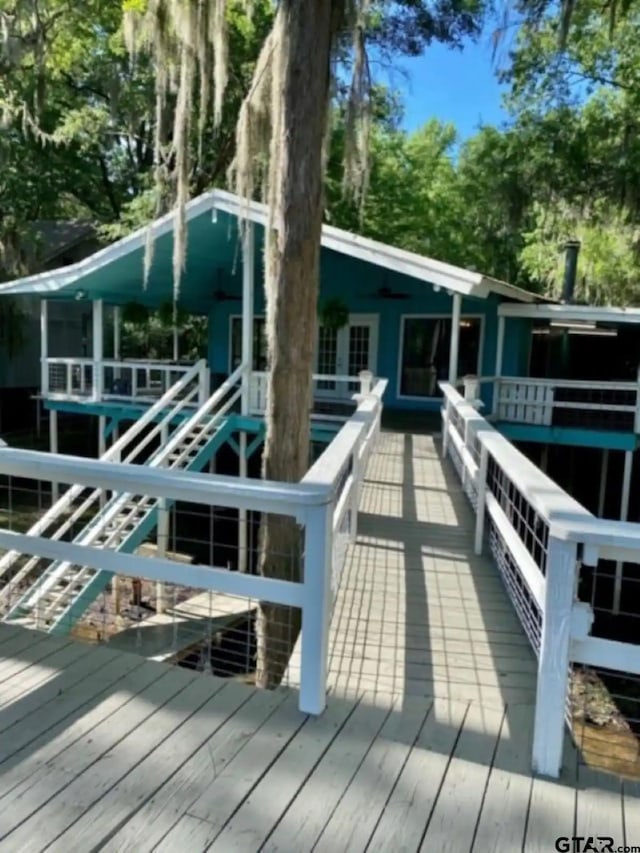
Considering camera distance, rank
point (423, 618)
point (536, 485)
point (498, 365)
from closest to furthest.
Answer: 1. point (536, 485)
2. point (423, 618)
3. point (498, 365)

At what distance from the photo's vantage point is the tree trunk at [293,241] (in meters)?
5.20

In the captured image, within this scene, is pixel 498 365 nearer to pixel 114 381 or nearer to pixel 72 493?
pixel 114 381

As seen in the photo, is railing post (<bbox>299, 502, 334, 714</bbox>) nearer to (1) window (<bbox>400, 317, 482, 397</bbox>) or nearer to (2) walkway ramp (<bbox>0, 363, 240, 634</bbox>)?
(2) walkway ramp (<bbox>0, 363, 240, 634</bbox>)

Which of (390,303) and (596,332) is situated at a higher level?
(390,303)

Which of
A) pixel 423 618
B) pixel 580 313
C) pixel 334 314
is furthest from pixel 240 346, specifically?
pixel 423 618

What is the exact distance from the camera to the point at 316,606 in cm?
230

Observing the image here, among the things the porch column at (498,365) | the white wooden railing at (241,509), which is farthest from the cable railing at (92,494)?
the porch column at (498,365)

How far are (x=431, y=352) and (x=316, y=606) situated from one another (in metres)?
11.4

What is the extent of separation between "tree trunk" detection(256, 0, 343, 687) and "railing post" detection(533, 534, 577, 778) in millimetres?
3146

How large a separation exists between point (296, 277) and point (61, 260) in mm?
16131

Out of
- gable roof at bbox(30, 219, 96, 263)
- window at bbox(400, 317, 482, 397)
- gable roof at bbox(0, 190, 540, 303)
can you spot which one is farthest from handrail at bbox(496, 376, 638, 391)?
gable roof at bbox(30, 219, 96, 263)

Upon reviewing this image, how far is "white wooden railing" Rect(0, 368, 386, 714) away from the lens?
2.28 metres

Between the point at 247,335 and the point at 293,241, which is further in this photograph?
the point at 247,335

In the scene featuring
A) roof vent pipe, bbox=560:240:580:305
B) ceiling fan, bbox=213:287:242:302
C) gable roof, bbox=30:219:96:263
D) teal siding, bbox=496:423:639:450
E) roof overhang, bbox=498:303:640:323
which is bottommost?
teal siding, bbox=496:423:639:450
